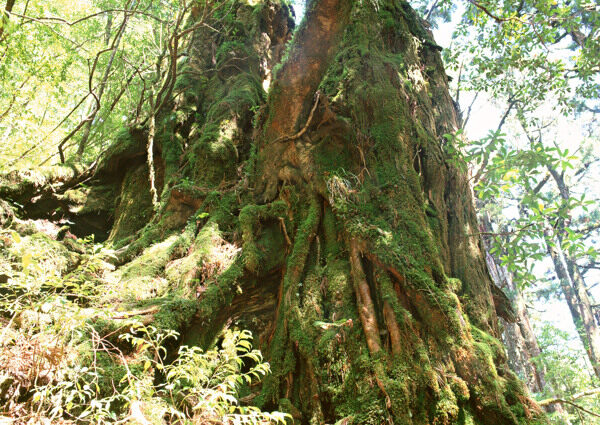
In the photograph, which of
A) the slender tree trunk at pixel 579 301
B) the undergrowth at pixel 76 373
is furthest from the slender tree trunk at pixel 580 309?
the undergrowth at pixel 76 373

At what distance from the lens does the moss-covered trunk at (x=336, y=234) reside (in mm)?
3502

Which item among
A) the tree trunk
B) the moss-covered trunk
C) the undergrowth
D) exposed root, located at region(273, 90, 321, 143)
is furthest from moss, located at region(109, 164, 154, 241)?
the tree trunk

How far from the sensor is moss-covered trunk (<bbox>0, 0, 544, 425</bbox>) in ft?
11.5

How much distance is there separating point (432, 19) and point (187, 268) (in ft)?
50.7

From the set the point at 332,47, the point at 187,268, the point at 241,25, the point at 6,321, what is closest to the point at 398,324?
the point at 187,268

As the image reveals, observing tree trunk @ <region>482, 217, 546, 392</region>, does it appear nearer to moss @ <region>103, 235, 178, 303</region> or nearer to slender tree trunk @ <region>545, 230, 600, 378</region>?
slender tree trunk @ <region>545, 230, 600, 378</region>

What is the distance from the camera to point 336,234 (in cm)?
468

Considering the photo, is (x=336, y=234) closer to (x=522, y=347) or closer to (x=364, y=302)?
(x=364, y=302)

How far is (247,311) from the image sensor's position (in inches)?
191

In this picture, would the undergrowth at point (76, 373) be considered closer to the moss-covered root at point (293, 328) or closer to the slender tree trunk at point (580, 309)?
the moss-covered root at point (293, 328)

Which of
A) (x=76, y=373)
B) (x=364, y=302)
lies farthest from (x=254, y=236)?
(x=76, y=373)

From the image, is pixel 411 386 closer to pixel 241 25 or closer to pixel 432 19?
pixel 241 25

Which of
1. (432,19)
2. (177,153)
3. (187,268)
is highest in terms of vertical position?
(432,19)

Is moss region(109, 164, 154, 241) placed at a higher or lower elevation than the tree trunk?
higher
